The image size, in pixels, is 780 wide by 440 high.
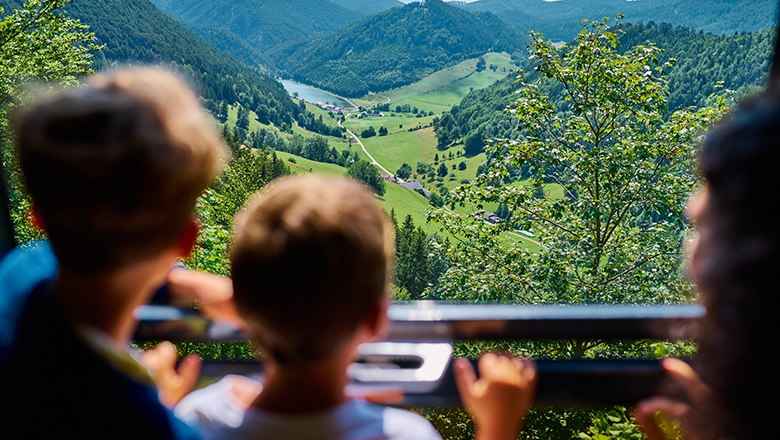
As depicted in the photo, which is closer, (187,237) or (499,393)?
(187,237)

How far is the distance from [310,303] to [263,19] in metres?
115

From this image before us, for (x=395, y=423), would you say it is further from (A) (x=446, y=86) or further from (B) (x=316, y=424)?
(A) (x=446, y=86)

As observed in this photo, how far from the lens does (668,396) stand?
103cm

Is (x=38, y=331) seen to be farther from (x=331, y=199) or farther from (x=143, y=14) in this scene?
(x=143, y=14)

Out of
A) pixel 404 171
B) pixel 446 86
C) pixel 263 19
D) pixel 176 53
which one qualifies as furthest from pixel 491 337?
pixel 263 19

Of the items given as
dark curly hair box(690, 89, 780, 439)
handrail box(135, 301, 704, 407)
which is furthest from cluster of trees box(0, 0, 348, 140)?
dark curly hair box(690, 89, 780, 439)

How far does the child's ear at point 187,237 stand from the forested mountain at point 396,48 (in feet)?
300

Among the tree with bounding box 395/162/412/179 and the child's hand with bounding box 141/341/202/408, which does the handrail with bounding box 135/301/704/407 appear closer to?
the child's hand with bounding box 141/341/202/408

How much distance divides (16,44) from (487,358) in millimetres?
13186

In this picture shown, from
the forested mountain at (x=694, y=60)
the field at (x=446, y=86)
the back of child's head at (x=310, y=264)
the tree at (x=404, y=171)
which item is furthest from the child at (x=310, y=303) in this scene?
the field at (x=446, y=86)

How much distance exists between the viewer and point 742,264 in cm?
53

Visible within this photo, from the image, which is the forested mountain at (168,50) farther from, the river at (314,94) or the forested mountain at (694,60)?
the river at (314,94)

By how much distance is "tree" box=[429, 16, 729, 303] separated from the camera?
29.3ft

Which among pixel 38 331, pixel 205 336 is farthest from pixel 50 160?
pixel 205 336
